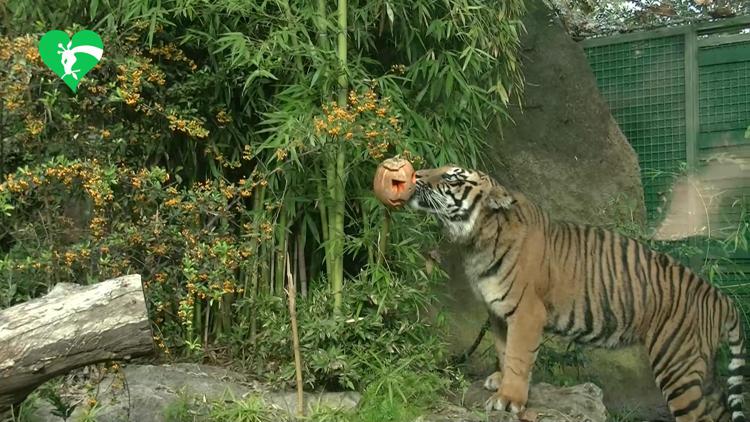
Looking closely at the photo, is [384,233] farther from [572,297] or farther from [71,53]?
[71,53]

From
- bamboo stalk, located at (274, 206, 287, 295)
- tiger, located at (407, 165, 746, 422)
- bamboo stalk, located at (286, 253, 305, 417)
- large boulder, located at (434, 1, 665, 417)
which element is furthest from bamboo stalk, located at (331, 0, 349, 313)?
large boulder, located at (434, 1, 665, 417)

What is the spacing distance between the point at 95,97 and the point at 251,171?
1.03m

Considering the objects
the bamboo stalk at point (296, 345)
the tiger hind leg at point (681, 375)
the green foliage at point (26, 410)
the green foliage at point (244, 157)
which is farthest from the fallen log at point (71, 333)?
the tiger hind leg at point (681, 375)

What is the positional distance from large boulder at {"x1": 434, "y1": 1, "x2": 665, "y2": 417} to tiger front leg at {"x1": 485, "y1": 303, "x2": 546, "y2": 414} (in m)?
1.15

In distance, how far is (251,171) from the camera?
18.0 ft

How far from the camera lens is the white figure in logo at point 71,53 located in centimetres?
456

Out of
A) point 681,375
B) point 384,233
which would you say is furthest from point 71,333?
point 681,375

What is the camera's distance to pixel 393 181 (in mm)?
4625

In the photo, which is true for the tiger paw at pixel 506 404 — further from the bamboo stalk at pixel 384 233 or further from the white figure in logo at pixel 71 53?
the white figure in logo at pixel 71 53

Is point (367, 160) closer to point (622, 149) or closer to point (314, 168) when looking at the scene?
point (314, 168)

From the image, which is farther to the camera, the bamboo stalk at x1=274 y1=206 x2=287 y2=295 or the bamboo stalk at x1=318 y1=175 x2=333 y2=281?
the bamboo stalk at x1=274 y1=206 x2=287 y2=295

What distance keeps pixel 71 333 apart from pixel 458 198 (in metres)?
2.27

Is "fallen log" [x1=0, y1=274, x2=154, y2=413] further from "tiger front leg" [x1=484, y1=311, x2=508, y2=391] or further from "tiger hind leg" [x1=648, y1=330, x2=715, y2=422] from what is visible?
"tiger hind leg" [x1=648, y1=330, x2=715, y2=422]

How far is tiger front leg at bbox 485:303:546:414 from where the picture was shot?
4.72m
